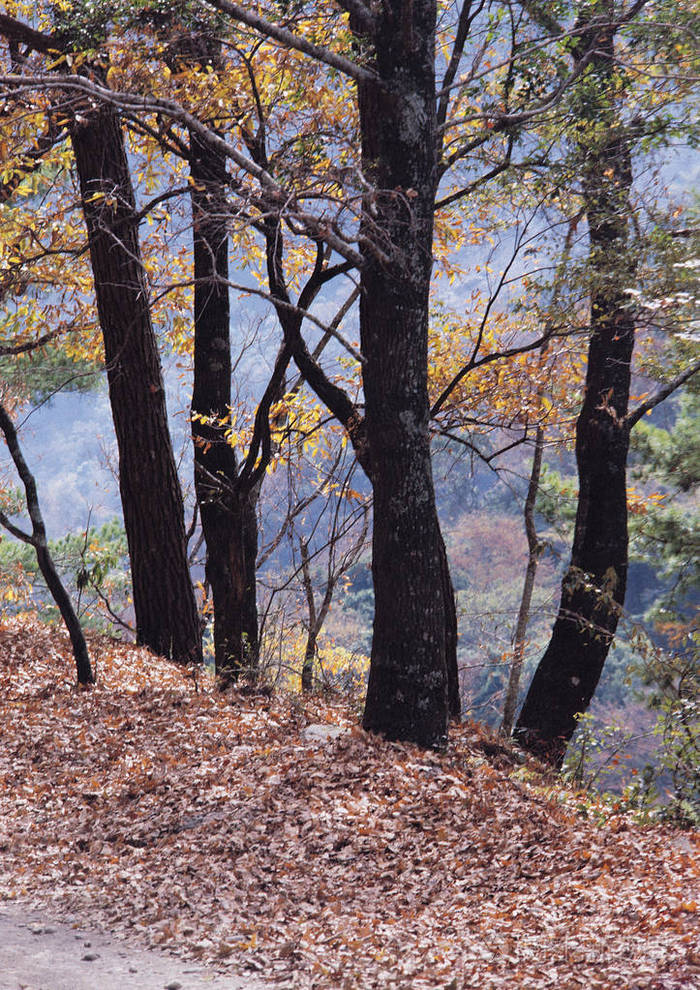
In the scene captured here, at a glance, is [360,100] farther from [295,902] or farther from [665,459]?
[665,459]

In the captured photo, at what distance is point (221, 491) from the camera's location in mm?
8609

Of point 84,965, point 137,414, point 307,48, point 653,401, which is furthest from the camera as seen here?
point 137,414

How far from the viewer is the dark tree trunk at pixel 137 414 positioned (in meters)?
Result: 8.03

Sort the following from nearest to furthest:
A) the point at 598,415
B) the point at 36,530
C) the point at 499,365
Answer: the point at 36,530
the point at 598,415
the point at 499,365

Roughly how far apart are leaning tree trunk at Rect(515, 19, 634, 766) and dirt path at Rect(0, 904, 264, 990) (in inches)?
180

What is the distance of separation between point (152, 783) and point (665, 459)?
10.1m

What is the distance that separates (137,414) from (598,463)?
4359 mm

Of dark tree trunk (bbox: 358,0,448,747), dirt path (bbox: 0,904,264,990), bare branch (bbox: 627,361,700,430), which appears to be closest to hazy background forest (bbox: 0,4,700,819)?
bare branch (bbox: 627,361,700,430)

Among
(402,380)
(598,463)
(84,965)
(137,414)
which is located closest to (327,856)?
(84,965)

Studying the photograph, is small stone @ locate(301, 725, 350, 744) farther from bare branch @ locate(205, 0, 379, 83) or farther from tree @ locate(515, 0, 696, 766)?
bare branch @ locate(205, 0, 379, 83)

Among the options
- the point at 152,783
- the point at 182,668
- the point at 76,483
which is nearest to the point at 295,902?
the point at 152,783

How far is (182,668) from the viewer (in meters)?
8.00

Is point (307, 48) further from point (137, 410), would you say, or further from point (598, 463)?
point (598, 463)

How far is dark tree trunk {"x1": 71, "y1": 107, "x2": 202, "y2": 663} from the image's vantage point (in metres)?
8.03
